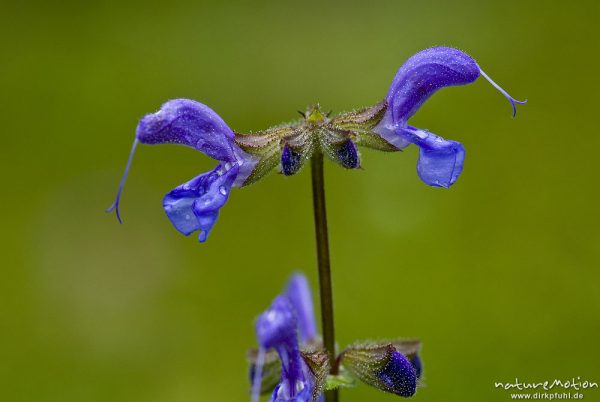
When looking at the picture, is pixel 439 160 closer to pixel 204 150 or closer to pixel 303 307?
pixel 204 150

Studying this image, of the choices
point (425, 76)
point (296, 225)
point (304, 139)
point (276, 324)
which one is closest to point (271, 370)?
point (276, 324)

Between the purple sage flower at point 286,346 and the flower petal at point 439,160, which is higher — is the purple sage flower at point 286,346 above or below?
below

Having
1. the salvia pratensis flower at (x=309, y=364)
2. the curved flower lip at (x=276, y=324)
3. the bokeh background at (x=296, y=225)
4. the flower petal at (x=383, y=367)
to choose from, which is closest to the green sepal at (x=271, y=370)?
the salvia pratensis flower at (x=309, y=364)

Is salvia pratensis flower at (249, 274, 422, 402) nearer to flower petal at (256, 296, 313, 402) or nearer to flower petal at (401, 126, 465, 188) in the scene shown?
flower petal at (256, 296, 313, 402)

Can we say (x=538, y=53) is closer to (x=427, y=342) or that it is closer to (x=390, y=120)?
(x=427, y=342)

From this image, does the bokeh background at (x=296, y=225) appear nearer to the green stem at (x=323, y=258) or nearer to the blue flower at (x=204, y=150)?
the green stem at (x=323, y=258)

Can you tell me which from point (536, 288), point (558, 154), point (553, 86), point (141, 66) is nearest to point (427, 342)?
point (536, 288)

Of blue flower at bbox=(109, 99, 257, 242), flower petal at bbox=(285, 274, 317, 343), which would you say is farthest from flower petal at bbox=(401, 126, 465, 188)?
flower petal at bbox=(285, 274, 317, 343)
